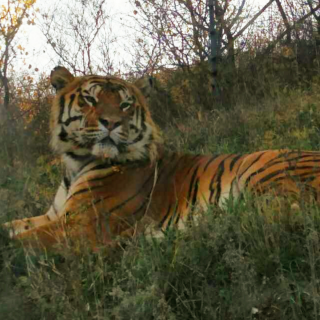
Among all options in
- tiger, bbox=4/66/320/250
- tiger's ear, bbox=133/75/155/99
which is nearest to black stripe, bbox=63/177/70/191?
tiger, bbox=4/66/320/250

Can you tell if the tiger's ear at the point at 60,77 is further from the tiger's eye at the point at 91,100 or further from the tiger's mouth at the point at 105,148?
the tiger's mouth at the point at 105,148

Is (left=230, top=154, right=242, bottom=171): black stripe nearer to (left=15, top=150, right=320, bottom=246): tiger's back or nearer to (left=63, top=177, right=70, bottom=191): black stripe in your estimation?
(left=15, top=150, right=320, bottom=246): tiger's back

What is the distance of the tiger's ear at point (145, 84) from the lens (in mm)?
5008

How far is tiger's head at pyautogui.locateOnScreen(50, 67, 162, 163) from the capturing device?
14.5 feet

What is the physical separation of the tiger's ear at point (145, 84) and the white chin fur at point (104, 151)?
77cm

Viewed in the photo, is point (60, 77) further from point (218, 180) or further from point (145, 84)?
point (218, 180)

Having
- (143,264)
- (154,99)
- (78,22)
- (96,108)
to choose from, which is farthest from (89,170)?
(78,22)

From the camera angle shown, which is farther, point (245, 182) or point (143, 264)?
point (245, 182)

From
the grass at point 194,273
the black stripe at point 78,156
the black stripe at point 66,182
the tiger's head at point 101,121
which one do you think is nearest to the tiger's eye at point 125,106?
the tiger's head at point 101,121

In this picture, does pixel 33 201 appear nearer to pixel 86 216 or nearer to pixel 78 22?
pixel 86 216

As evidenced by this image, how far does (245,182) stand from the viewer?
4.16m

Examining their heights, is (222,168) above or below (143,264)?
above

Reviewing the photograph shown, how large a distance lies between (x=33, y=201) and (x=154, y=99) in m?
5.28

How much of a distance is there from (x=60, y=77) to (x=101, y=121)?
59 cm
